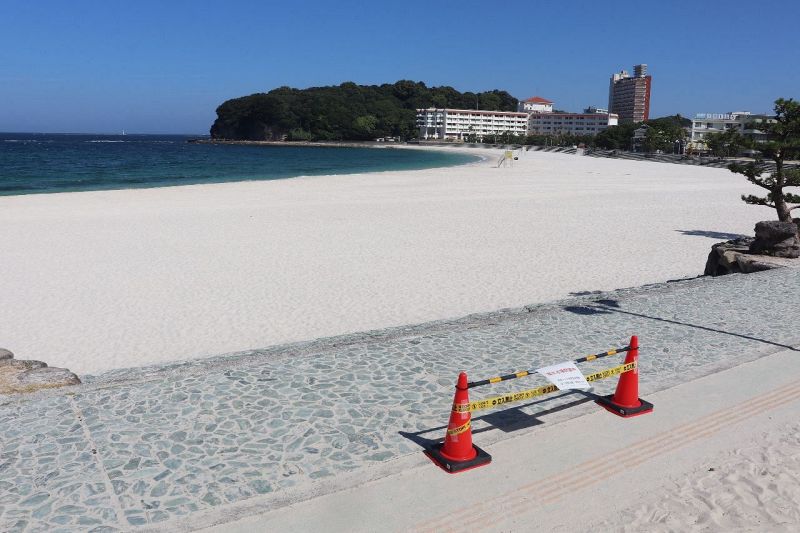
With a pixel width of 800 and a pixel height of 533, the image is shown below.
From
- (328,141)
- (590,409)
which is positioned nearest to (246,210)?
(590,409)

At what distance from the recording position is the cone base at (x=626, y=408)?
18.9 ft

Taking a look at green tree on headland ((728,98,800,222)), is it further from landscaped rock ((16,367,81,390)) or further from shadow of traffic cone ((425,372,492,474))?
landscaped rock ((16,367,81,390))

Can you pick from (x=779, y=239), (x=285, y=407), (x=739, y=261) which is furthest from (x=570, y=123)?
(x=285, y=407)

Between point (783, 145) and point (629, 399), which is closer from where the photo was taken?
point (629, 399)

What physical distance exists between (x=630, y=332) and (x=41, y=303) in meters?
9.68

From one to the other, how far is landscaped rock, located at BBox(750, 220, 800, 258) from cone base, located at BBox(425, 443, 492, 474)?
11.1m

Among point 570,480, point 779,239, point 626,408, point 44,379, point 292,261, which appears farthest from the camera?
point 292,261

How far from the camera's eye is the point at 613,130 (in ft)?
366

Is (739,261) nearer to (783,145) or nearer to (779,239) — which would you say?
(779,239)

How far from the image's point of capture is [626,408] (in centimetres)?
579

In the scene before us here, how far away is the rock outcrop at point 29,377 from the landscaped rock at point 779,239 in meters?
13.1

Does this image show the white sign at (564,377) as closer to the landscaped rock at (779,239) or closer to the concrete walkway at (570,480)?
the concrete walkway at (570,480)

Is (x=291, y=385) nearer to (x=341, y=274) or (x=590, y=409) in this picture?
(x=590, y=409)

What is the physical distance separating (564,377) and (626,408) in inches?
31.6
